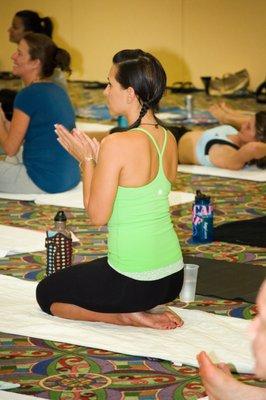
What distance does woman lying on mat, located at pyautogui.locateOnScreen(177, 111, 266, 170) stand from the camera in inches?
281

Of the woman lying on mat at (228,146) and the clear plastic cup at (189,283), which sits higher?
the clear plastic cup at (189,283)

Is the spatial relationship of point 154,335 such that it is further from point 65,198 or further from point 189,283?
point 65,198

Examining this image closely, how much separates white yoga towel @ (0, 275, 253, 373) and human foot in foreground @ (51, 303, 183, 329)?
2cm

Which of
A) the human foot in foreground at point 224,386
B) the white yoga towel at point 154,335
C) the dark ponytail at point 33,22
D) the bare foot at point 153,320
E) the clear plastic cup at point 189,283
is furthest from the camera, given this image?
the dark ponytail at point 33,22

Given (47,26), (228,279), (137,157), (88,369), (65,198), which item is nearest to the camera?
(88,369)

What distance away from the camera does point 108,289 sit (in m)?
3.65

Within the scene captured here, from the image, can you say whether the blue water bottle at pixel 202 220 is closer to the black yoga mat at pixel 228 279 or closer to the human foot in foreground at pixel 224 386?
the black yoga mat at pixel 228 279

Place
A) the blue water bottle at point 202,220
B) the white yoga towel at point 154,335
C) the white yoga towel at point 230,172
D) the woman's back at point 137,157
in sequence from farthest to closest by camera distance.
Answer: the white yoga towel at point 230,172
the blue water bottle at point 202,220
the woman's back at point 137,157
the white yoga towel at point 154,335

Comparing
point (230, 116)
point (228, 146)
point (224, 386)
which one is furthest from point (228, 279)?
point (230, 116)

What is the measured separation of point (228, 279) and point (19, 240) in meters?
1.17

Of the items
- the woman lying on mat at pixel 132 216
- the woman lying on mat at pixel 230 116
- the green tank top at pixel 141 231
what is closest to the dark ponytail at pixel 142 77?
the woman lying on mat at pixel 132 216

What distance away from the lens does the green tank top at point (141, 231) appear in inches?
142

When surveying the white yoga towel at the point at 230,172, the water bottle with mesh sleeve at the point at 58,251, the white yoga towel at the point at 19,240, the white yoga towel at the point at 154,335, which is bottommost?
the white yoga towel at the point at 230,172

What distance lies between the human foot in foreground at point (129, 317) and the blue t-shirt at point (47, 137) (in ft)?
7.63
